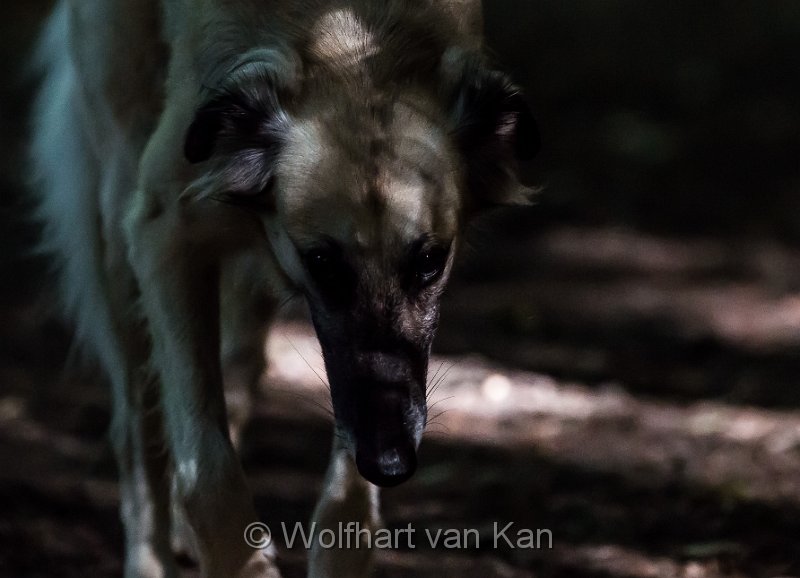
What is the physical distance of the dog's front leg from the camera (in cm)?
464

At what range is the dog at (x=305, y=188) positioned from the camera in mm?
4227

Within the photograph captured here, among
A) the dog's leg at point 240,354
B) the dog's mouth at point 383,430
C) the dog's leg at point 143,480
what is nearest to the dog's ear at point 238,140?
the dog's mouth at point 383,430

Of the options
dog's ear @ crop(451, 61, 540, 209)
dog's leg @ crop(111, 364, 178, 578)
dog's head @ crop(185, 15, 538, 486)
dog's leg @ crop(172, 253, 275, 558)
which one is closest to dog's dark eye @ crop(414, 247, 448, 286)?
dog's head @ crop(185, 15, 538, 486)

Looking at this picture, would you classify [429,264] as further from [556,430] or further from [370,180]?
[556,430]

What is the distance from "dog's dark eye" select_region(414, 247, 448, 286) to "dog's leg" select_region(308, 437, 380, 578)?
720 mm

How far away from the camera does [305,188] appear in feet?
14.3

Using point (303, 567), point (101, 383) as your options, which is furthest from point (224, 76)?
point (101, 383)

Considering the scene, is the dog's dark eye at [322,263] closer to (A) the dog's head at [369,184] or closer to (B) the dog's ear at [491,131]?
(A) the dog's head at [369,184]

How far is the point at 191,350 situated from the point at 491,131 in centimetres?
128

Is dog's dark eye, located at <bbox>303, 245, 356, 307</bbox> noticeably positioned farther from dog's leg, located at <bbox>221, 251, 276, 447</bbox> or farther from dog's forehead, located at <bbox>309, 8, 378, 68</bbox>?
dog's leg, located at <bbox>221, 251, 276, 447</bbox>

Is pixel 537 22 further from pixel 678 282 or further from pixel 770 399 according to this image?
pixel 770 399

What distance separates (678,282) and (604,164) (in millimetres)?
2397

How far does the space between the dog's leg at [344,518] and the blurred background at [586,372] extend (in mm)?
379

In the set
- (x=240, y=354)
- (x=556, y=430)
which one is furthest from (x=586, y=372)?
(x=240, y=354)
